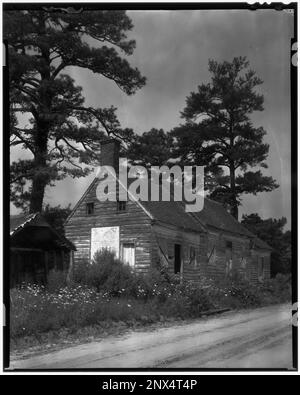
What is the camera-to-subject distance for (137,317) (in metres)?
5.81

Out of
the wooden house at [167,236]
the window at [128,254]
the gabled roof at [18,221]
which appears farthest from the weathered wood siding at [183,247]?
the gabled roof at [18,221]

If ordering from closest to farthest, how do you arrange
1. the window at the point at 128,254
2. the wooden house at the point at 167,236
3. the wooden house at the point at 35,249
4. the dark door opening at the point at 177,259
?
the wooden house at the point at 35,249
the wooden house at the point at 167,236
the window at the point at 128,254
the dark door opening at the point at 177,259

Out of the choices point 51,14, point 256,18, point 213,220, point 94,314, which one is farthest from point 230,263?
point 51,14

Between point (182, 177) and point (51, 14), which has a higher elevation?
point (51, 14)

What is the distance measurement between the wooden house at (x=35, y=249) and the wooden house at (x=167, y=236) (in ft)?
0.44

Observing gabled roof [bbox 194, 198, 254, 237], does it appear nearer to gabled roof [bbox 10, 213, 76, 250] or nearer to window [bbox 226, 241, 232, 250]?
window [bbox 226, 241, 232, 250]

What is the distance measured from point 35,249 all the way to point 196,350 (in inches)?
66.8

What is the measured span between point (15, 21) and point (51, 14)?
319 millimetres

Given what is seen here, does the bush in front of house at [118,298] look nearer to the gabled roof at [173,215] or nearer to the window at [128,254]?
the window at [128,254]

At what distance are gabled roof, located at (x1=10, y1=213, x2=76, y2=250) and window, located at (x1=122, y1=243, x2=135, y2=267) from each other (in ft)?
1.56

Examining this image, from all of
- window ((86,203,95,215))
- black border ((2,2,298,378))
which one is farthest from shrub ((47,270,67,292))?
window ((86,203,95,215))

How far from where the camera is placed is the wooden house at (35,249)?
5.20 metres

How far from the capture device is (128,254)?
5.64 metres
